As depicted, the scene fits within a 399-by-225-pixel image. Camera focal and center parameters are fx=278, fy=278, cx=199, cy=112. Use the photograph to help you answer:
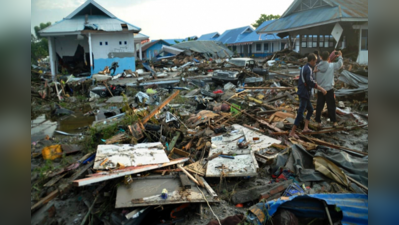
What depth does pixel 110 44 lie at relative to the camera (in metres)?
19.5

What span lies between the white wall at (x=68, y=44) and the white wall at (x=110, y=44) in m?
2.02

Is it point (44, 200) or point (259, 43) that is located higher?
point (259, 43)

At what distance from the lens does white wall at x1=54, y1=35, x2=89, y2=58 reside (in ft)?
68.0

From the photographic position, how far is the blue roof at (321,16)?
1525cm

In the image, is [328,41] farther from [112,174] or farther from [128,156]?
[112,174]

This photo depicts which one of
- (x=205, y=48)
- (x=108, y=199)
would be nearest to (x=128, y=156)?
(x=108, y=199)

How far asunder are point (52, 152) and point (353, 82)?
950 cm

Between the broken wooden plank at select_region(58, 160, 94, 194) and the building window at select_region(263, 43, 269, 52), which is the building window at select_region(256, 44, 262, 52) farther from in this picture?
the broken wooden plank at select_region(58, 160, 94, 194)

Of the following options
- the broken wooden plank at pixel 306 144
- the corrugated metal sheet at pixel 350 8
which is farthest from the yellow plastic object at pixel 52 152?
the corrugated metal sheet at pixel 350 8

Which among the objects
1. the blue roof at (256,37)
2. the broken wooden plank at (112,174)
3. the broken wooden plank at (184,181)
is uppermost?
the blue roof at (256,37)

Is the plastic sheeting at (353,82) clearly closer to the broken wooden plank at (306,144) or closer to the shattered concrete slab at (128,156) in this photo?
the broken wooden plank at (306,144)

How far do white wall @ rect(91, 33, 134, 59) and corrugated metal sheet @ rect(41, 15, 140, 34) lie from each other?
0.54m
